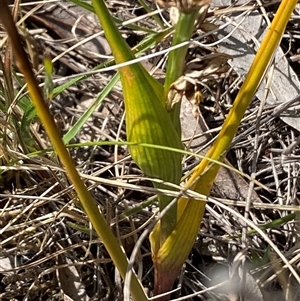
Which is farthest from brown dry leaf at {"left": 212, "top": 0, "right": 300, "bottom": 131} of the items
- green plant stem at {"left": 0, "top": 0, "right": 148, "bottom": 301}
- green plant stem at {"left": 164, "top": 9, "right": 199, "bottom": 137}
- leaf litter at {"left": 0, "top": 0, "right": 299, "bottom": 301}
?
green plant stem at {"left": 0, "top": 0, "right": 148, "bottom": 301}

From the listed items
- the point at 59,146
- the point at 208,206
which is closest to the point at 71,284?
the point at 208,206

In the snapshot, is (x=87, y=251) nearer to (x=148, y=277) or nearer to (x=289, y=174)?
(x=148, y=277)

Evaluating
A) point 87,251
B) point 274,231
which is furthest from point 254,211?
point 87,251

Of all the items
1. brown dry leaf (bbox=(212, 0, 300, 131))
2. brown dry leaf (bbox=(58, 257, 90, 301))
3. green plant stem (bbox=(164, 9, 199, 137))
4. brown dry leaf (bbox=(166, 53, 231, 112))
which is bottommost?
brown dry leaf (bbox=(58, 257, 90, 301))

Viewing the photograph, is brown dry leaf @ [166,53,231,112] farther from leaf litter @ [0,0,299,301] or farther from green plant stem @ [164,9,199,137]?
leaf litter @ [0,0,299,301]

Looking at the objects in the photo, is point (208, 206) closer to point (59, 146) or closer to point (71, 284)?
point (71, 284)

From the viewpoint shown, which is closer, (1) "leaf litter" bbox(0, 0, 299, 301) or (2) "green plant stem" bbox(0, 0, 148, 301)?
(2) "green plant stem" bbox(0, 0, 148, 301)

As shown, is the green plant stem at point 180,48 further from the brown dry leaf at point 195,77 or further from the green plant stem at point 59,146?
the green plant stem at point 59,146

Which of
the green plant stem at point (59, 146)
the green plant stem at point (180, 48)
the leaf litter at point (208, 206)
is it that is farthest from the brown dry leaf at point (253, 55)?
the green plant stem at point (59, 146)
